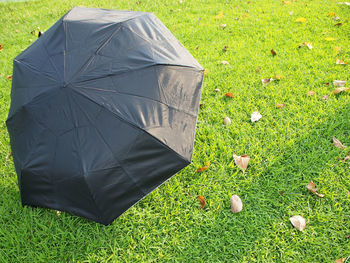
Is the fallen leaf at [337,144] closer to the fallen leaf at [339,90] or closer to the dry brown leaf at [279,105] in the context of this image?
the dry brown leaf at [279,105]

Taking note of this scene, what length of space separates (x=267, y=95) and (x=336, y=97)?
737mm

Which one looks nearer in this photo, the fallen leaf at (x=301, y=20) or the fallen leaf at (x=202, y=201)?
the fallen leaf at (x=202, y=201)

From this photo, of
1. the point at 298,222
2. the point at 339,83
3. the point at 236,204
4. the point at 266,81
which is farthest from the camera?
the point at 266,81

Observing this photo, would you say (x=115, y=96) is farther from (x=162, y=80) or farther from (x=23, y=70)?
(x=23, y=70)

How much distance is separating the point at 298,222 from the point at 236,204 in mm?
464

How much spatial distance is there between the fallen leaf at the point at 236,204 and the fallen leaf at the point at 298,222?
1.25 ft

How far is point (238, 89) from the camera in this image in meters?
2.93

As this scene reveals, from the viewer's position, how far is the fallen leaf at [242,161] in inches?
85.5

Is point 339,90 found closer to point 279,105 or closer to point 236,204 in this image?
point 279,105

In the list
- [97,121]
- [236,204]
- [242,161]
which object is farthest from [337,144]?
[97,121]

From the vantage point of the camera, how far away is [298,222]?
1.81 m

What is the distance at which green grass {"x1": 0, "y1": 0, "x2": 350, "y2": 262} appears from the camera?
1.77m

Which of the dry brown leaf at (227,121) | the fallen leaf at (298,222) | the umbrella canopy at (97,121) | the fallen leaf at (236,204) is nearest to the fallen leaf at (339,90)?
the dry brown leaf at (227,121)

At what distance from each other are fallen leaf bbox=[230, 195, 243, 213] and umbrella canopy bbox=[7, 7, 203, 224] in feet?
1.99
